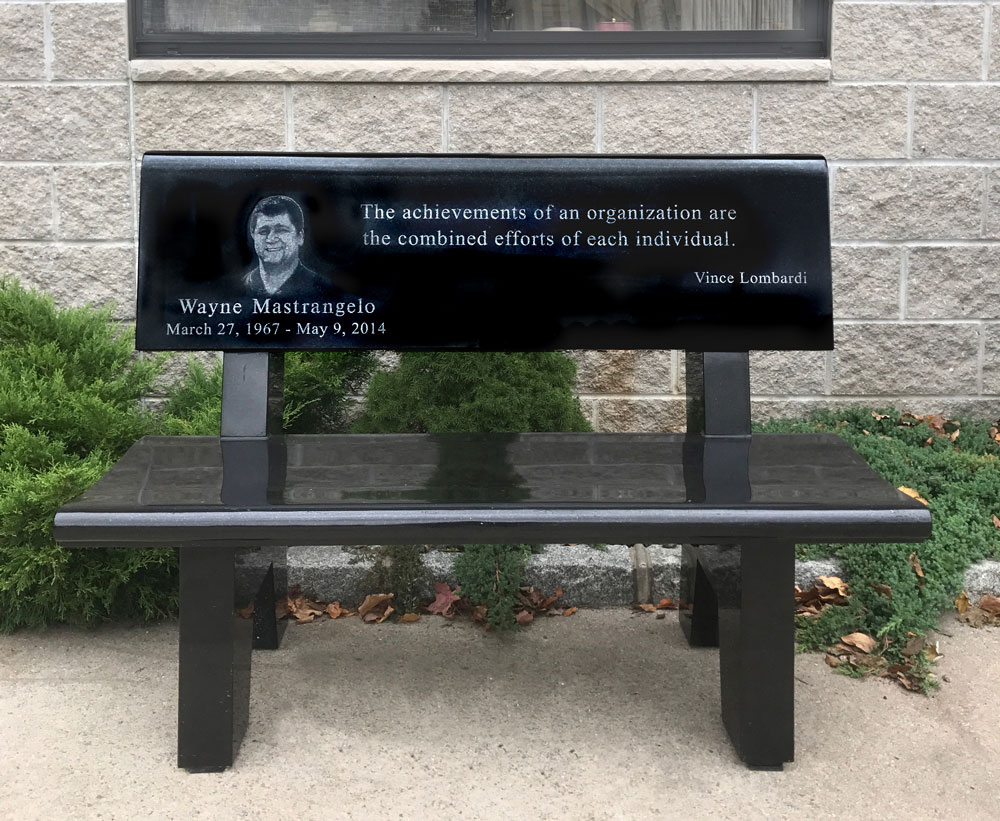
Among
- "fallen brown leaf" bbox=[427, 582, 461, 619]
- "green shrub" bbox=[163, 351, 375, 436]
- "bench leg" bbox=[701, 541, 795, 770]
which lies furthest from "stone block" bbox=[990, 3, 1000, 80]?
"fallen brown leaf" bbox=[427, 582, 461, 619]

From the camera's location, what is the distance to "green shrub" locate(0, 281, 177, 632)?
349 centimetres

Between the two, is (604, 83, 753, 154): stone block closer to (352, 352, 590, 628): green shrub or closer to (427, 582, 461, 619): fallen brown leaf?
(352, 352, 590, 628): green shrub

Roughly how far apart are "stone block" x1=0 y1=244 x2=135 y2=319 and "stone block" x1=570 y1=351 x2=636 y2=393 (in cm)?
196

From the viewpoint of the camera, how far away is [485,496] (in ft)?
9.20

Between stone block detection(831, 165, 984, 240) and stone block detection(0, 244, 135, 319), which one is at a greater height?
stone block detection(831, 165, 984, 240)

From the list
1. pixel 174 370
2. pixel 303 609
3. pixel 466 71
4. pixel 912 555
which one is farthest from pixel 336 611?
pixel 466 71

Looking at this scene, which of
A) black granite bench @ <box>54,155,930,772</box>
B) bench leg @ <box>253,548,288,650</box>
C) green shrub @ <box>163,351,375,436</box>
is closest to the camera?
black granite bench @ <box>54,155,930,772</box>

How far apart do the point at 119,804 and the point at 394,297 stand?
1.47 metres

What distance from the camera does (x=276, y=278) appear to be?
10.4 feet

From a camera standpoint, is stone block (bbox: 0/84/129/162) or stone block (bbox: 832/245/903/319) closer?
stone block (bbox: 0/84/129/162)

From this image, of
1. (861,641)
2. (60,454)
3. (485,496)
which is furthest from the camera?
(60,454)

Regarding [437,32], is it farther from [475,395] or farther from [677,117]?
[475,395]

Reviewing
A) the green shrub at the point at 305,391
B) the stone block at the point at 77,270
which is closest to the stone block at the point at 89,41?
the stone block at the point at 77,270

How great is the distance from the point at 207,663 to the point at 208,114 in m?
2.79
